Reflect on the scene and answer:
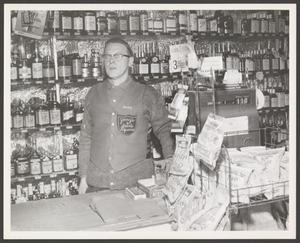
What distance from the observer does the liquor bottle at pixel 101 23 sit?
3.25 metres

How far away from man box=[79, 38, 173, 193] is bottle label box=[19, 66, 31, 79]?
2.83ft

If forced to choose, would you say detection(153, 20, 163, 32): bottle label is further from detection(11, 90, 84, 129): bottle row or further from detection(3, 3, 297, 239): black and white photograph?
detection(11, 90, 84, 129): bottle row

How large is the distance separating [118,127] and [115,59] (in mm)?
426

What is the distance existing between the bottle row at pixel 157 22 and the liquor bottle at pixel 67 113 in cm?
63

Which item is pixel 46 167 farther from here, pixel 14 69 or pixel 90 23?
pixel 90 23

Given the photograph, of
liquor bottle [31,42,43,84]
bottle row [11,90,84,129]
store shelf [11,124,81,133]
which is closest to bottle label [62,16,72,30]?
liquor bottle [31,42,43,84]

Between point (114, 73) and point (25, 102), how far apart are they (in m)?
1.27

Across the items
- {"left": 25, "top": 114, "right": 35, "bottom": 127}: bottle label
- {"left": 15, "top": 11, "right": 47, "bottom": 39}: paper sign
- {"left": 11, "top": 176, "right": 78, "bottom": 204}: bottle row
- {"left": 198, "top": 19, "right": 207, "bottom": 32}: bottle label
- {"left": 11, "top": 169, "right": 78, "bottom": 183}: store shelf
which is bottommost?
{"left": 11, "top": 176, "right": 78, "bottom": 204}: bottle row

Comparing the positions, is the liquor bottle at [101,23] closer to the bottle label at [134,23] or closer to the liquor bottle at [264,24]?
the bottle label at [134,23]

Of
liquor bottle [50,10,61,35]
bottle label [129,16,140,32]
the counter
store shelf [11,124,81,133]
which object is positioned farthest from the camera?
bottle label [129,16,140,32]

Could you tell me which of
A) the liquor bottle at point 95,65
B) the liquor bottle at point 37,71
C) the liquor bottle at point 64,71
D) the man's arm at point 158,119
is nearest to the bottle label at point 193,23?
the liquor bottle at point 95,65

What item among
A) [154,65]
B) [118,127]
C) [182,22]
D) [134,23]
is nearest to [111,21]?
[134,23]

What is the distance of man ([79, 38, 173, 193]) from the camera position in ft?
8.08

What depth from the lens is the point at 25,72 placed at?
3166 mm
